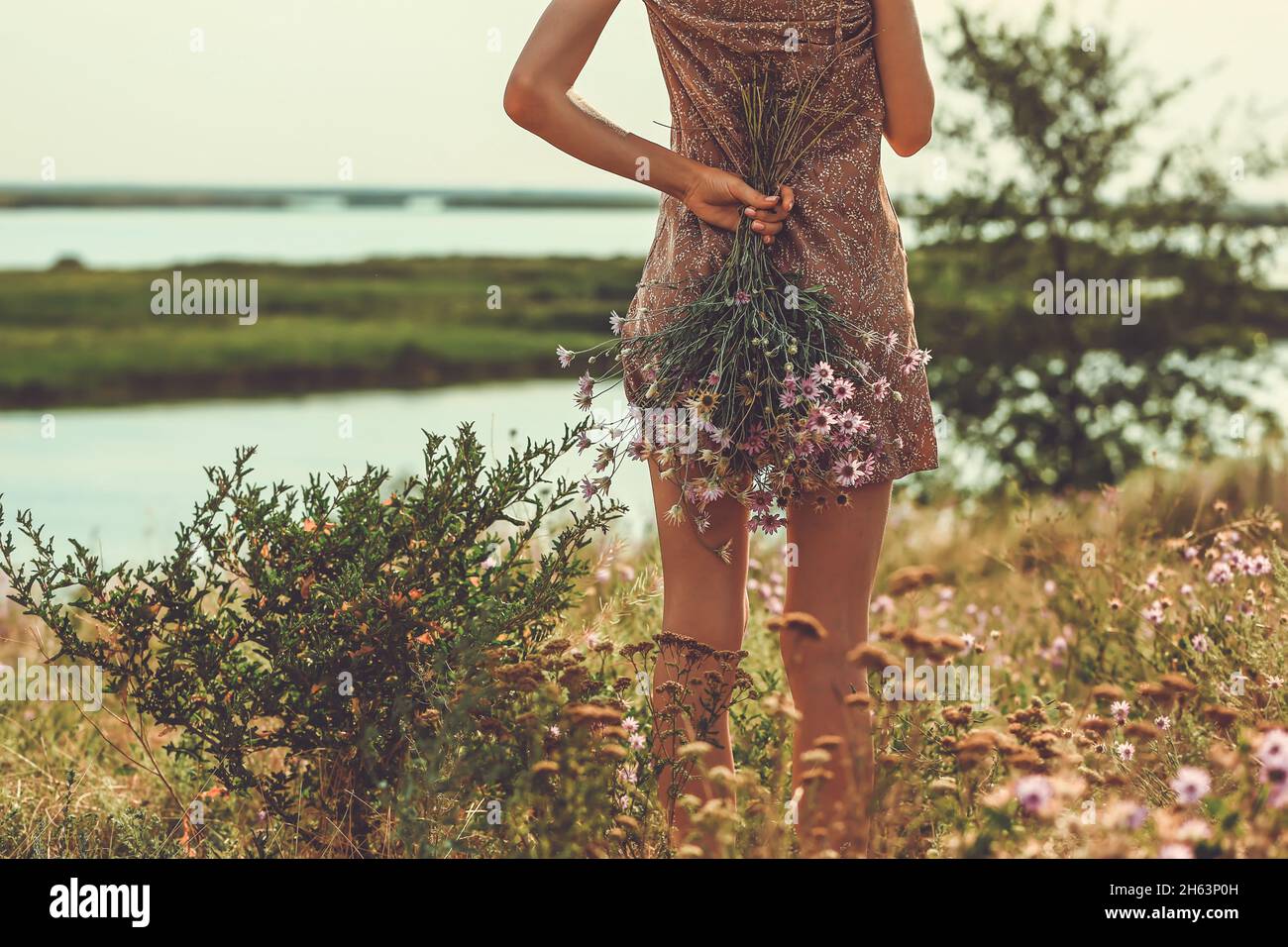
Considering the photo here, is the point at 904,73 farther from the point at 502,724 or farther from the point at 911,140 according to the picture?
the point at 502,724

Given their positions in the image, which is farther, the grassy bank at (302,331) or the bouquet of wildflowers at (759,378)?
the grassy bank at (302,331)

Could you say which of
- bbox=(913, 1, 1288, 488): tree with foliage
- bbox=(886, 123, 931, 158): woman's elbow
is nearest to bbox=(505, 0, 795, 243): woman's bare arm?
bbox=(886, 123, 931, 158): woman's elbow

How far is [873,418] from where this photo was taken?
109 inches

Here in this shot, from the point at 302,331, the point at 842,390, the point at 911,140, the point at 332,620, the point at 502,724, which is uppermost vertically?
the point at 302,331

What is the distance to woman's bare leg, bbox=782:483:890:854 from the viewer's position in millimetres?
2787

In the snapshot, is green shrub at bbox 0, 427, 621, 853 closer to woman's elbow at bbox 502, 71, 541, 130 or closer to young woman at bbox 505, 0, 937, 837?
young woman at bbox 505, 0, 937, 837

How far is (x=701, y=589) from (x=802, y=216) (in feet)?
2.70

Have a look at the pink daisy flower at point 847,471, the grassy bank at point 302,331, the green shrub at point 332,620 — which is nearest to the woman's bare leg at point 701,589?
the pink daisy flower at point 847,471

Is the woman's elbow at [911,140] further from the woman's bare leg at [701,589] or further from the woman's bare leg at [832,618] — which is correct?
the woman's bare leg at [701,589]

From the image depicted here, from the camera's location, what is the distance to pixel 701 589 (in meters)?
2.83

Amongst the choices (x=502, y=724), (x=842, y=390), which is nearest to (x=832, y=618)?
(x=842, y=390)

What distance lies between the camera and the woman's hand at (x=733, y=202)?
273 centimetres
